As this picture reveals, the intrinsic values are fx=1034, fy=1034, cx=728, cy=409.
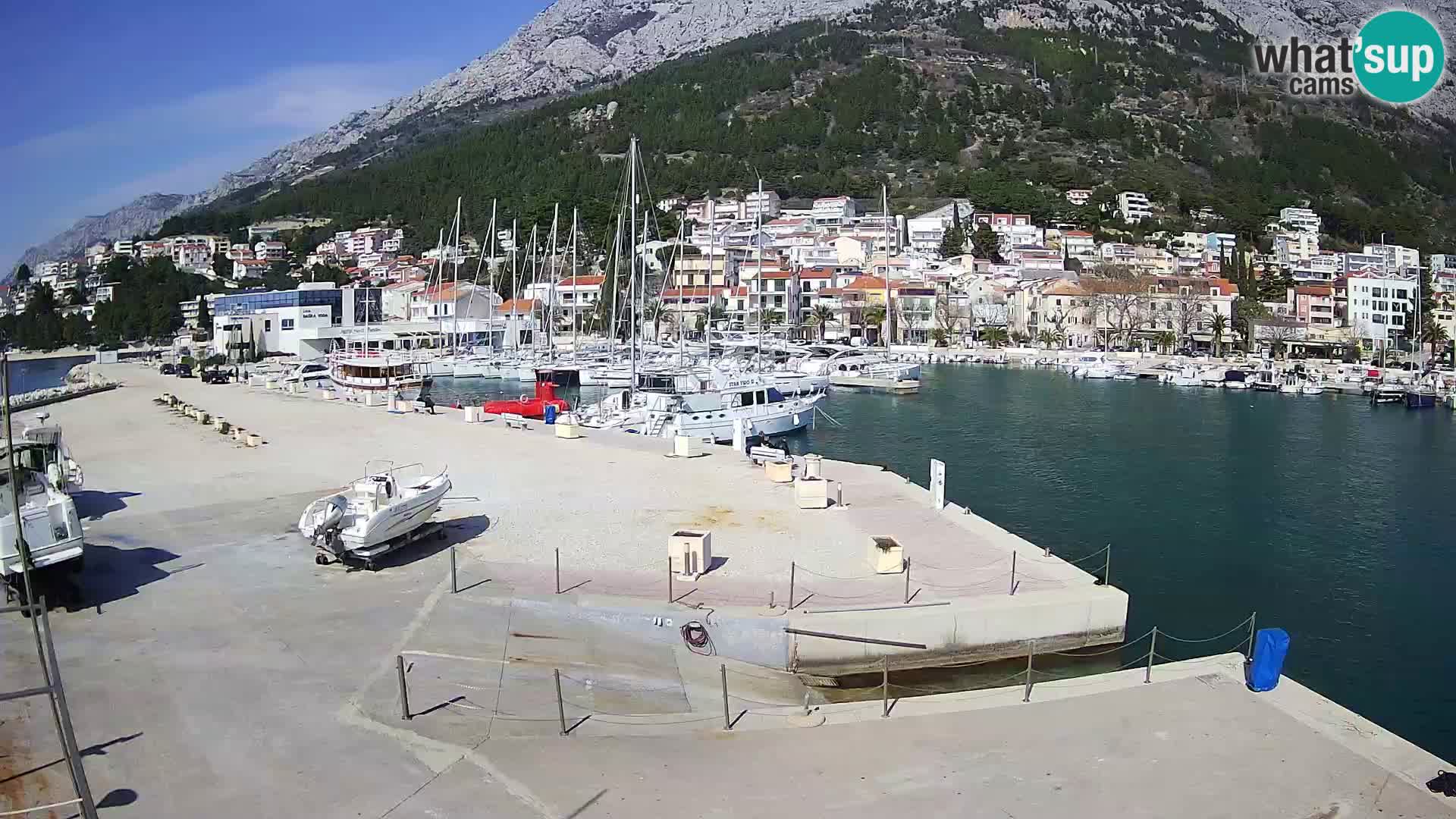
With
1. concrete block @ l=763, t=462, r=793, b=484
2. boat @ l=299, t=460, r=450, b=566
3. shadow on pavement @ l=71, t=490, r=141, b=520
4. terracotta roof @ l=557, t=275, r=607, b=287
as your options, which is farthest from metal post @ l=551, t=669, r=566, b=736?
terracotta roof @ l=557, t=275, r=607, b=287

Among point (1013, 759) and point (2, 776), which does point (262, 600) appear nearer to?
point (2, 776)

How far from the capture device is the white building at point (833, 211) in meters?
138

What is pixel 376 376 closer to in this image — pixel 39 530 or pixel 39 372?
pixel 39 530

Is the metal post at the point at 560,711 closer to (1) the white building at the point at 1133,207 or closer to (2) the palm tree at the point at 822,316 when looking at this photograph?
(2) the palm tree at the point at 822,316

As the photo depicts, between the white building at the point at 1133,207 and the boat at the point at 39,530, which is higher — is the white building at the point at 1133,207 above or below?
above

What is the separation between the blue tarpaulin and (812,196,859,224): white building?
12893 centimetres

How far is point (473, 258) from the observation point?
5271 inches

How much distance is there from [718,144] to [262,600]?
541 ft

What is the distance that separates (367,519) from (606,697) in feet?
17.7

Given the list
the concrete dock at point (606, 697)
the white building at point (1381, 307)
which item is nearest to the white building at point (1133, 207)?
the white building at point (1381, 307)

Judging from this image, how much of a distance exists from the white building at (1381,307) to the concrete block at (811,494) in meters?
88.2

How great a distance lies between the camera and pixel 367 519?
45.5 ft

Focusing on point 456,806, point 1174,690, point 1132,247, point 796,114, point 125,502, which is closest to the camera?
point 456,806

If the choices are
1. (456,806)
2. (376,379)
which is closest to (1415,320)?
(376,379)
